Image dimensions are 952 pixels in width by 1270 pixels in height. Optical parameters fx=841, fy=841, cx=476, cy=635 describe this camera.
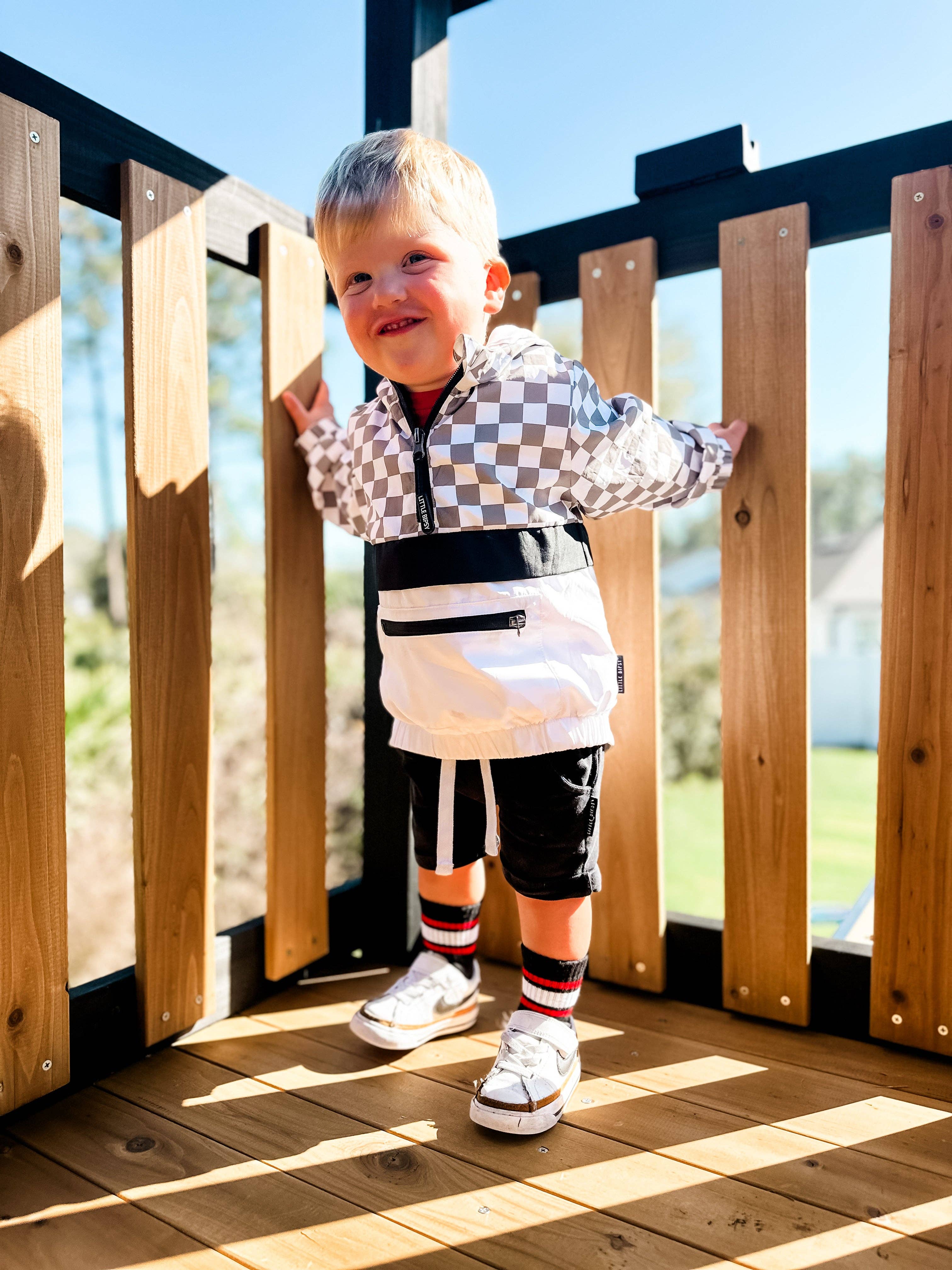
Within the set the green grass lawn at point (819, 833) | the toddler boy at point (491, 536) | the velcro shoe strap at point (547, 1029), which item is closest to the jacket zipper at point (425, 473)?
the toddler boy at point (491, 536)

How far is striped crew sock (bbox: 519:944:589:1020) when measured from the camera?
4.05 feet

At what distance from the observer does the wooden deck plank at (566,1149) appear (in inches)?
36.5

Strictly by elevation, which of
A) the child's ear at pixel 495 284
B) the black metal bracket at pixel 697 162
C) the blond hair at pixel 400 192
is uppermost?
the black metal bracket at pixel 697 162

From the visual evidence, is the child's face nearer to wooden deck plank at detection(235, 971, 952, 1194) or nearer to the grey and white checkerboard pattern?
the grey and white checkerboard pattern

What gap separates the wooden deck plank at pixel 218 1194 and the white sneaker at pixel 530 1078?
20 cm

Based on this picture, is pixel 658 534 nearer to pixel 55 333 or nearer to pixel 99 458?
pixel 55 333

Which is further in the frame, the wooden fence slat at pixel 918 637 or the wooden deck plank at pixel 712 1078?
the wooden fence slat at pixel 918 637

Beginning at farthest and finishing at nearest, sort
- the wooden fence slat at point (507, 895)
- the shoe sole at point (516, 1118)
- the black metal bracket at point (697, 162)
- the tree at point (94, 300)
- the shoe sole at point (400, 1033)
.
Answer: the tree at point (94, 300) < the wooden fence slat at point (507, 895) < the black metal bracket at point (697, 162) < the shoe sole at point (400, 1033) < the shoe sole at point (516, 1118)

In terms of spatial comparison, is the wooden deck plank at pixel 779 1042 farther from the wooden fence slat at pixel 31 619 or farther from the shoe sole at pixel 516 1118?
the wooden fence slat at pixel 31 619

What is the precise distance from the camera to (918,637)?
1.27 metres

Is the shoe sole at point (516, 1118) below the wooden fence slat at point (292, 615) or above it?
below

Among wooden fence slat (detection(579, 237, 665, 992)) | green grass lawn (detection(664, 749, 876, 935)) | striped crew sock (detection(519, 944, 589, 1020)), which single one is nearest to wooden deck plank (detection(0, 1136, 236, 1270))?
striped crew sock (detection(519, 944, 589, 1020))

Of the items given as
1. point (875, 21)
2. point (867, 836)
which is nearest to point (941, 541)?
point (875, 21)

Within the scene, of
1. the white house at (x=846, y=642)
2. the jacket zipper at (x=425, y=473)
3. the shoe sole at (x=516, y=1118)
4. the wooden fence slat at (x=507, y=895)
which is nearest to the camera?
the shoe sole at (x=516, y=1118)
